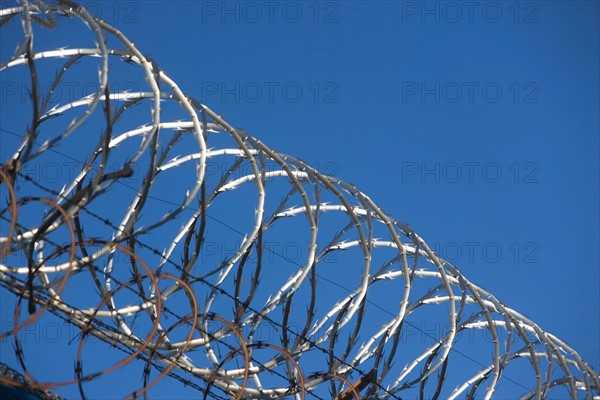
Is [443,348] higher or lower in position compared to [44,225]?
higher

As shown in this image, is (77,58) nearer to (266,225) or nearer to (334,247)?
(266,225)

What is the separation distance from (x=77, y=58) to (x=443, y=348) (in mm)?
10378

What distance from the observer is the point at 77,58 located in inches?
904

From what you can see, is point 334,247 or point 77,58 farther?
point 334,247

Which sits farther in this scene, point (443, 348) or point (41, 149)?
point (443, 348)

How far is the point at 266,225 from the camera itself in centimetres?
2648

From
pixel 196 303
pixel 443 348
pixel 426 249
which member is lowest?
pixel 196 303

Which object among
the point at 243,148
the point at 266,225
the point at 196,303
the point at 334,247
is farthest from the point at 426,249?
the point at 196,303

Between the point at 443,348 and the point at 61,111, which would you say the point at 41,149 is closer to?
the point at 61,111

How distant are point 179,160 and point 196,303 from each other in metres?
3.87

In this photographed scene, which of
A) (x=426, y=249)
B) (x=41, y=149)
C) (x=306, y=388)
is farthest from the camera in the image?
(x=426, y=249)

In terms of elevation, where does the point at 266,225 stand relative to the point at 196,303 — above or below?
above

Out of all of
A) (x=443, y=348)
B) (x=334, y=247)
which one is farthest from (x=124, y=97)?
(x=443, y=348)

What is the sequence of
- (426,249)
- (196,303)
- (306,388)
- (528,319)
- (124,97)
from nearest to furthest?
(196,303) < (124,97) < (306,388) < (426,249) < (528,319)
